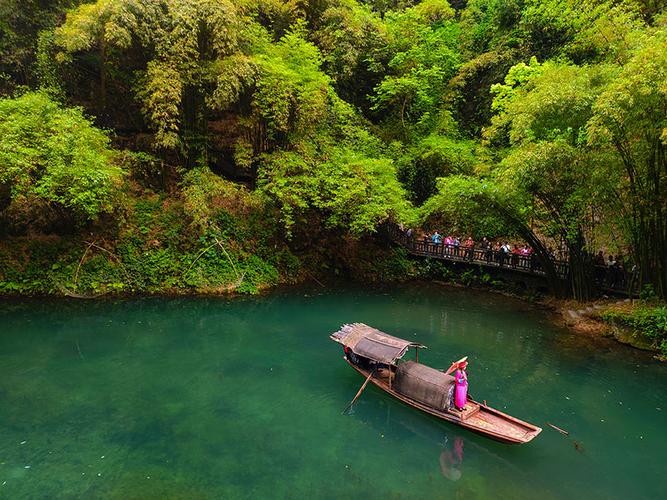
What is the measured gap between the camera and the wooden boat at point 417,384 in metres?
9.05

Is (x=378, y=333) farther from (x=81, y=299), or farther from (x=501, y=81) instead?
(x=501, y=81)

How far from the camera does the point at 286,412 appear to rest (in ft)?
33.6

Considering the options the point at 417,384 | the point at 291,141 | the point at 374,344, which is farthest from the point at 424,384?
the point at 291,141

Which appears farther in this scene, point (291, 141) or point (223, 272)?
point (291, 141)

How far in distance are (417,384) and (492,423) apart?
A: 1894mm

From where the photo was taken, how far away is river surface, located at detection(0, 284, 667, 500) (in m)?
7.88

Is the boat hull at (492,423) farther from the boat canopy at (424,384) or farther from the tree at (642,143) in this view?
the tree at (642,143)

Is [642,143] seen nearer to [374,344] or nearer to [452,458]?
[374,344]

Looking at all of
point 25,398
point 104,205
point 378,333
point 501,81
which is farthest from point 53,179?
point 501,81

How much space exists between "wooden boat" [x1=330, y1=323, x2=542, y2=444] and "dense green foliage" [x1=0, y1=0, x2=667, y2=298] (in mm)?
8276

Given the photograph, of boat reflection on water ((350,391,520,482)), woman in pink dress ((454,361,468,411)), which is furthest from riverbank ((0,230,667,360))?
boat reflection on water ((350,391,520,482))

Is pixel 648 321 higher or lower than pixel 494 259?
lower

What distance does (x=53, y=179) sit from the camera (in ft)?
51.7

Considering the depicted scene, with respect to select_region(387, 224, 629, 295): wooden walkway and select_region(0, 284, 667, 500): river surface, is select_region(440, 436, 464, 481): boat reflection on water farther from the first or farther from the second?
select_region(387, 224, 629, 295): wooden walkway
